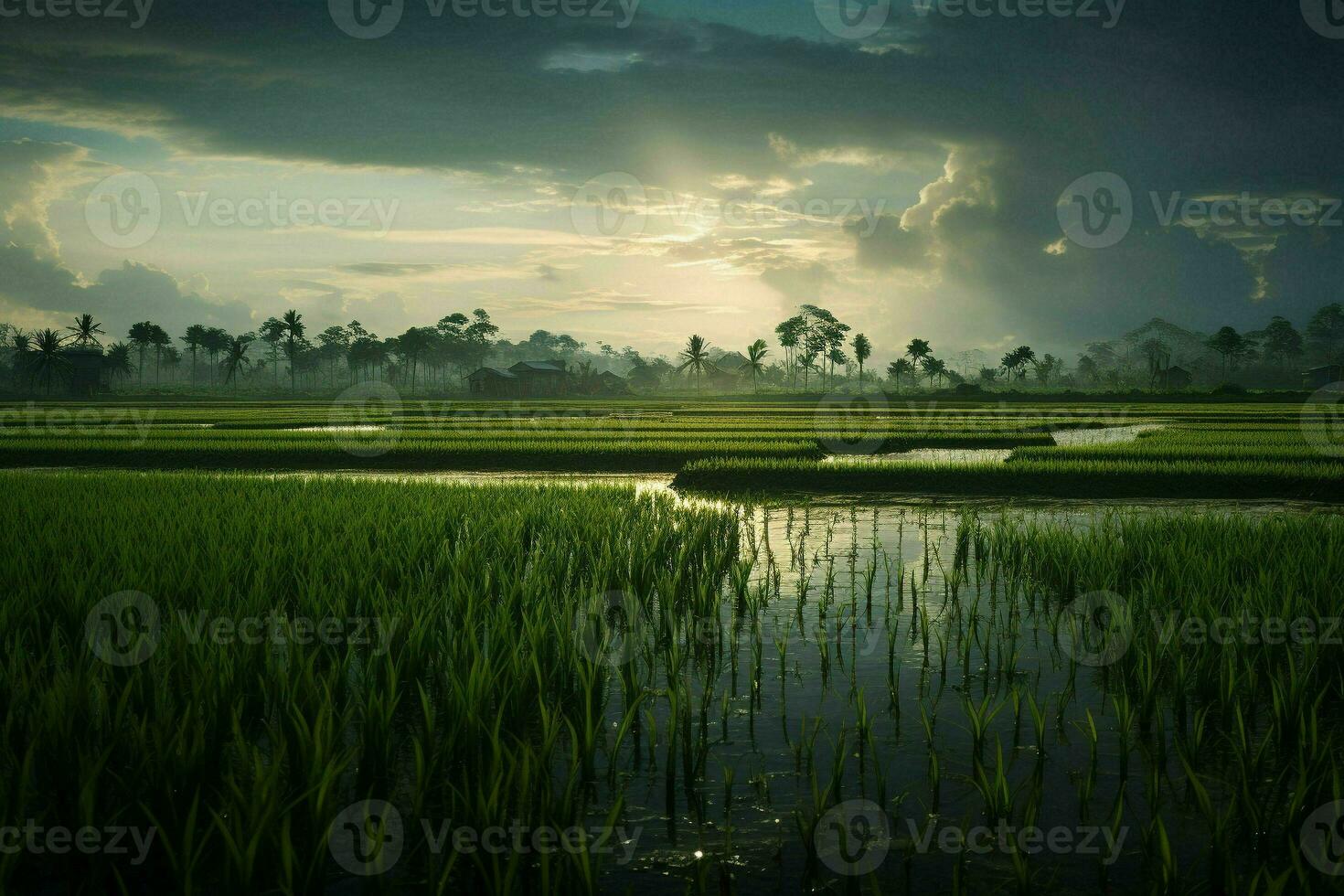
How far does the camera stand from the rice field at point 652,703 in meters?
3.09

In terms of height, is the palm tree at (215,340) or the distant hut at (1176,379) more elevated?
the palm tree at (215,340)

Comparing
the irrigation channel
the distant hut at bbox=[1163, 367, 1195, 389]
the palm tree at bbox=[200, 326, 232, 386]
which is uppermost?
the palm tree at bbox=[200, 326, 232, 386]

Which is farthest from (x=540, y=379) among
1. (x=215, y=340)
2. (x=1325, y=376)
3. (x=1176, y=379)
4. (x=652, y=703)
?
(x=652, y=703)

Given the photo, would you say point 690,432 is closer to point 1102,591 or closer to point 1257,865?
point 1102,591

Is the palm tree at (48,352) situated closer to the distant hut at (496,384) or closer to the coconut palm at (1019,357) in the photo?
the distant hut at (496,384)

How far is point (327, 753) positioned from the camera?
3.38 m

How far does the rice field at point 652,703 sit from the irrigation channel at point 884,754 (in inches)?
0.9

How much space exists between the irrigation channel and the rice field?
2 cm

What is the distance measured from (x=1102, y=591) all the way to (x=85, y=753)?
658 cm

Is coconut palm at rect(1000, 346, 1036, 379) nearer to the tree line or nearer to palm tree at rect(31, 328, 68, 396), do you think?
the tree line

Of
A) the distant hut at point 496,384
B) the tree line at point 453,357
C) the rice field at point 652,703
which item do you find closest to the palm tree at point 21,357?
the tree line at point 453,357

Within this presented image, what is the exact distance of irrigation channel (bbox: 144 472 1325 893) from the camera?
126 inches

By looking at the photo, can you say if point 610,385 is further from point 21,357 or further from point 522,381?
point 21,357

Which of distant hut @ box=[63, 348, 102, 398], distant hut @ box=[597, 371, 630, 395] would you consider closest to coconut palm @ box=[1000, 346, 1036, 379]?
distant hut @ box=[597, 371, 630, 395]
